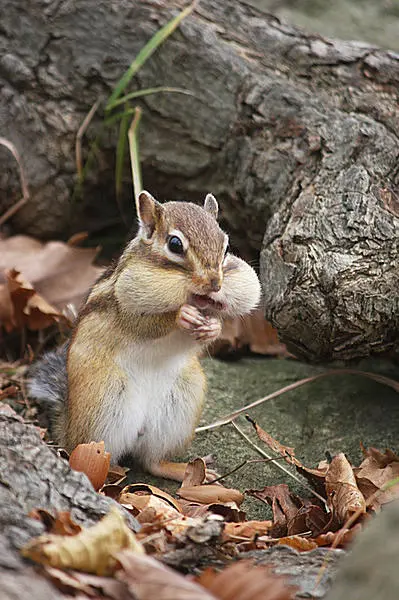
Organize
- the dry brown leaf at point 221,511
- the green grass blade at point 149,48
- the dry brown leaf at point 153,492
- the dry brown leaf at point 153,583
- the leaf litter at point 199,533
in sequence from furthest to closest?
the green grass blade at point 149,48, the dry brown leaf at point 153,492, the dry brown leaf at point 221,511, the leaf litter at point 199,533, the dry brown leaf at point 153,583

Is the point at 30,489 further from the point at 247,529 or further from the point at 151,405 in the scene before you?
the point at 151,405

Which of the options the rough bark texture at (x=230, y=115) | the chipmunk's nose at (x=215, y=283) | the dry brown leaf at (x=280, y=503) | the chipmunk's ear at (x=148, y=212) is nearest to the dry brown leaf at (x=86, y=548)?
the dry brown leaf at (x=280, y=503)

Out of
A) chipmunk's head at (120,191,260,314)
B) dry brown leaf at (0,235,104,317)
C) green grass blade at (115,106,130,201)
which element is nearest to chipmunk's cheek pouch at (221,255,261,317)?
chipmunk's head at (120,191,260,314)

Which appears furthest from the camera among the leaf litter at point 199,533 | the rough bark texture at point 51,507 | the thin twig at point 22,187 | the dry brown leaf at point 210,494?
the thin twig at point 22,187

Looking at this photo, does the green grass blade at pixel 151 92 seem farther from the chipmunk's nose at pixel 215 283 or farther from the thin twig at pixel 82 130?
the chipmunk's nose at pixel 215 283

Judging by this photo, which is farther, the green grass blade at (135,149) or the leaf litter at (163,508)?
the green grass blade at (135,149)
